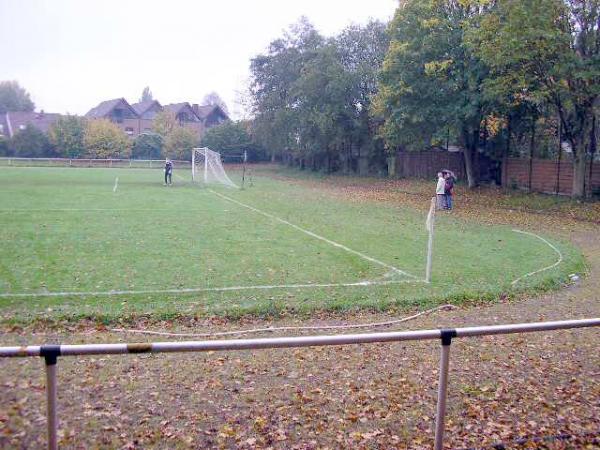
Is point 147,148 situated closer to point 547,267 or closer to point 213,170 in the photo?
point 213,170

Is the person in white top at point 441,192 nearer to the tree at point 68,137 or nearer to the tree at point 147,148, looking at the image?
the tree at point 68,137

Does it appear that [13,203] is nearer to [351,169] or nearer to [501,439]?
[501,439]

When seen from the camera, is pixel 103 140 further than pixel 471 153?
Yes

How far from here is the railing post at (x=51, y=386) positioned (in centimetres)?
386

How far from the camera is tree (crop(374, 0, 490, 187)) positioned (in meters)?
32.8

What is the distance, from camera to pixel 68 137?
77.6m

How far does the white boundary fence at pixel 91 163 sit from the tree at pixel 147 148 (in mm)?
6260

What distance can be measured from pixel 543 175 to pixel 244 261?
85.0 feet

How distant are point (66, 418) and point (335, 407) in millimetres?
2387

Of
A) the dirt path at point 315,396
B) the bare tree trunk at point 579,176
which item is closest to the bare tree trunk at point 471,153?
the bare tree trunk at point 579,176

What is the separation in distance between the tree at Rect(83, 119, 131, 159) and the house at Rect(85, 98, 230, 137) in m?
24.8

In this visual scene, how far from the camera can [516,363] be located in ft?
23.6

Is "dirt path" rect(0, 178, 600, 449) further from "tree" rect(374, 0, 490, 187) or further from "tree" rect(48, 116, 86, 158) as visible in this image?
"tree" rect(48, 116, 86, 158)

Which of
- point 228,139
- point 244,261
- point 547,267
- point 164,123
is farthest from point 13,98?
point 547,267
